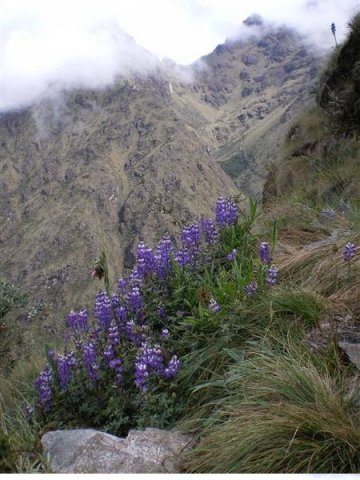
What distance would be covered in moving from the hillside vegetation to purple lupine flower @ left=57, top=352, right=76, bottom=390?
0.01m

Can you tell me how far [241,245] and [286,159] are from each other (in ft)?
22.2

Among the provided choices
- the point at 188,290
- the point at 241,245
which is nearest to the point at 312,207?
the point at 241,245

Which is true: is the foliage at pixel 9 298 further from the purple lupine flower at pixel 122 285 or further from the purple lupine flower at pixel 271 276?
the purple lupine flower at pixel 271 276

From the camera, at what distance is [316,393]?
2945mm

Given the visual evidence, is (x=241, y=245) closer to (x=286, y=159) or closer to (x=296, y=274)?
(x=296, y=274)

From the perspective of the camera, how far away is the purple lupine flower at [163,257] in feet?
16.4

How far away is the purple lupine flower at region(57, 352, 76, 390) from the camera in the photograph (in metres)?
4.13

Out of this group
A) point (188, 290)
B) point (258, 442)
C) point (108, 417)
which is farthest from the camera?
point (188, 290)

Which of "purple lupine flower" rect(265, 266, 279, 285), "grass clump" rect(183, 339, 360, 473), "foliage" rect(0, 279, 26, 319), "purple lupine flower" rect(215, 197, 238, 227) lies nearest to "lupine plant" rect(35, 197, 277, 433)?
"purple lupine flower" rect(265, 266, 279, 285)

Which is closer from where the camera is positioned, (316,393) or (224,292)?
(316,393)

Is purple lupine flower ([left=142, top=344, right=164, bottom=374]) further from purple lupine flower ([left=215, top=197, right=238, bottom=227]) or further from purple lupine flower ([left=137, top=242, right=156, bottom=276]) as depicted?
purple lupine flower ([left=215, top=197, right=238, bottom=227])

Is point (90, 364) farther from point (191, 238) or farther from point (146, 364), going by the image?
point (191, 238)

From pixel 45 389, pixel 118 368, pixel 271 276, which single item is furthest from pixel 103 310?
pixel 271 276

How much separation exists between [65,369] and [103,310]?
58 cm
